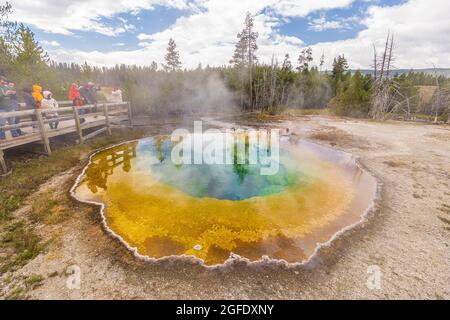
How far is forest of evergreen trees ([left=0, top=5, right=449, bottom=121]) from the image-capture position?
13875mm

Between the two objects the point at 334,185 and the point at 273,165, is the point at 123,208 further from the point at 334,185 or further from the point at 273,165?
the point at 334,185

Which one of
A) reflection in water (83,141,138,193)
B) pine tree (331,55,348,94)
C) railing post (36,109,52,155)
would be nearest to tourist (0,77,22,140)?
railing post (36,109,52,155)

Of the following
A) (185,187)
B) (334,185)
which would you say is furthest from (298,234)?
(185,187)

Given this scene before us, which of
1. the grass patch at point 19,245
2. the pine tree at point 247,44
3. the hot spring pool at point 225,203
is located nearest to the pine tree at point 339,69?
the pine tree at point 247,44

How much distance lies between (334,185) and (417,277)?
3568 millimetres

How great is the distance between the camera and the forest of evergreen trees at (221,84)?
546 inches

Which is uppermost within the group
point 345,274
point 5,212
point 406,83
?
point 406,83

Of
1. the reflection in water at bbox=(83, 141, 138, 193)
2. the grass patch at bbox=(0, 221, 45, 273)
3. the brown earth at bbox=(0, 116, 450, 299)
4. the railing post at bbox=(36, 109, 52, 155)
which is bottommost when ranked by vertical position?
the brown earth at bbox=(0, 116, 450, 299)

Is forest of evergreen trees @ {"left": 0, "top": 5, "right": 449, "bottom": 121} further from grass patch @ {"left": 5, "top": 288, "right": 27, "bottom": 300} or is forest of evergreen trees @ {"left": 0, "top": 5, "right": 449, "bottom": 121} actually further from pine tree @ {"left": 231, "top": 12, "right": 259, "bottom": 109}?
grass patch @ {"left": 5, "top": 288, "right": 27, "bottom": 300}

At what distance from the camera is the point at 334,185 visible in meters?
6.89

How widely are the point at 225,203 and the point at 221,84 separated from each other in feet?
68.7

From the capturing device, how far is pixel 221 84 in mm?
24719

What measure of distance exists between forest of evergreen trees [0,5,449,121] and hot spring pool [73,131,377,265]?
32.6 ft

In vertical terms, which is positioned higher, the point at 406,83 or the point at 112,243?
the point at 406,83
